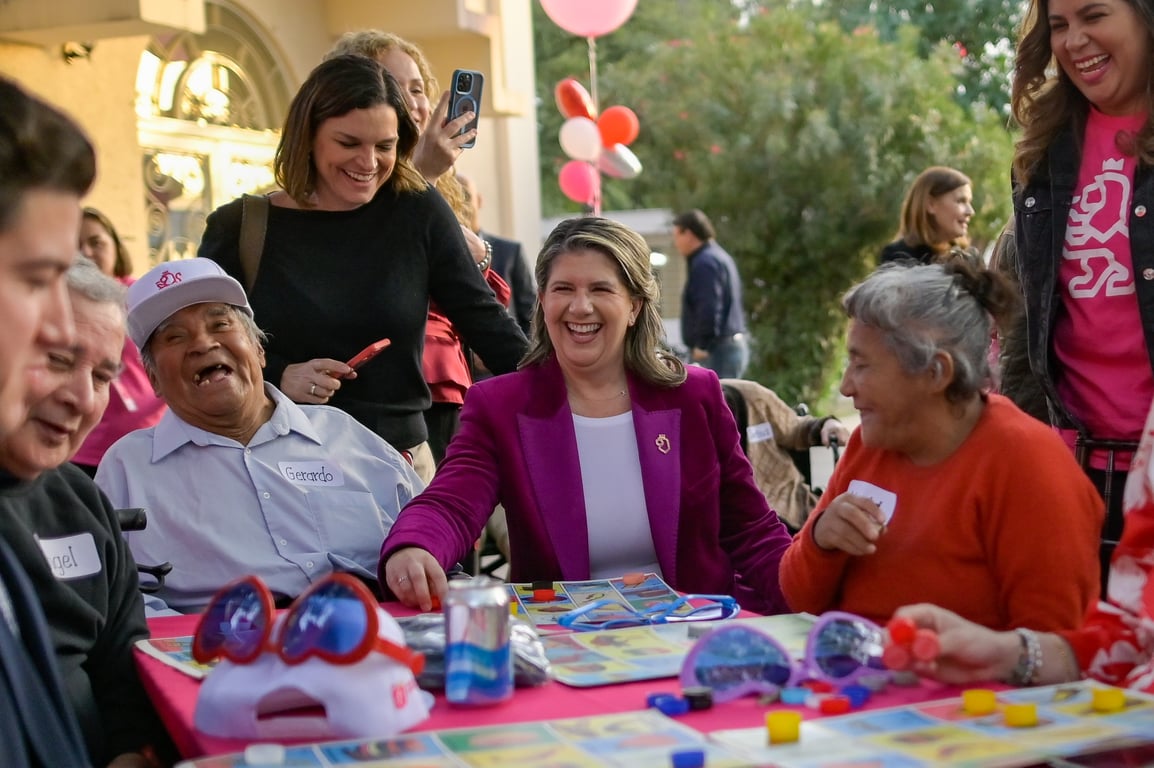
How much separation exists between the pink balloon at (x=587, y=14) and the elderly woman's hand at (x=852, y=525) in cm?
988

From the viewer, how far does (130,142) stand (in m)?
8.23

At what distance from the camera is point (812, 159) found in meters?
Answer: 18.4

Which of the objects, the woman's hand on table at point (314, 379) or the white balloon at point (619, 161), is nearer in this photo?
the woman's hand on table at point (314, 379)

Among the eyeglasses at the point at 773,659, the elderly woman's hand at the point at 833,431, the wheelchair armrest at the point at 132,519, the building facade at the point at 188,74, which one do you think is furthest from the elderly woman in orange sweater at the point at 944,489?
the building facade at the point at 188,74

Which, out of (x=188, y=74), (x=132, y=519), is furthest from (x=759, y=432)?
(x=188, y=74)

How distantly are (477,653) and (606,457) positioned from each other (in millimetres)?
1360

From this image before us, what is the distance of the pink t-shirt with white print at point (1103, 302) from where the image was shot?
3064 mm

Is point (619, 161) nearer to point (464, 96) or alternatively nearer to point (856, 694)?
point (464, 96)

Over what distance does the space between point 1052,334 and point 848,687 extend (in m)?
1.46

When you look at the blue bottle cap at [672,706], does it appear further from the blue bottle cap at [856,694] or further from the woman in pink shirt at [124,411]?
the woman in pink shirt at [124,411]

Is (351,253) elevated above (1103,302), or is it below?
above

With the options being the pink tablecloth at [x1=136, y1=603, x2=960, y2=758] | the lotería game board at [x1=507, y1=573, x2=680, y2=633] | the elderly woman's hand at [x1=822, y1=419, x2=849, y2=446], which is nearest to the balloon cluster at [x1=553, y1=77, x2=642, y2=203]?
the elderly woman's hand at [x1=822, y1=419, x2=849, y2=446]

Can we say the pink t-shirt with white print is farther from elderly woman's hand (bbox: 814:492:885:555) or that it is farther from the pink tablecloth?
the pink tablecloth

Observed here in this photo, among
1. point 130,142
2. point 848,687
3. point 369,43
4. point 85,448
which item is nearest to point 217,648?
point 848,687
